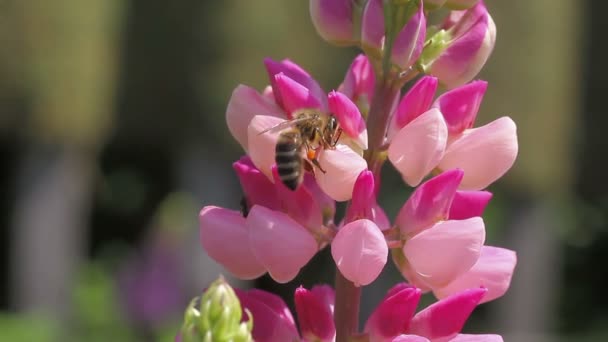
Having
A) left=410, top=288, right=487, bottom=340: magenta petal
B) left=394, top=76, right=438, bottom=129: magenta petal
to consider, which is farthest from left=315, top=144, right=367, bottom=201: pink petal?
left=410, top=288, right=487, bottom=340: magenta petal

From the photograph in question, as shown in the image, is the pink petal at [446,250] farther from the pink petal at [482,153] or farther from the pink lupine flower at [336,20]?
the pink lupine flower at [336,20]

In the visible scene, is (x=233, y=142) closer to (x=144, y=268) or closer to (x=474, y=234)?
(x=144, y=268)

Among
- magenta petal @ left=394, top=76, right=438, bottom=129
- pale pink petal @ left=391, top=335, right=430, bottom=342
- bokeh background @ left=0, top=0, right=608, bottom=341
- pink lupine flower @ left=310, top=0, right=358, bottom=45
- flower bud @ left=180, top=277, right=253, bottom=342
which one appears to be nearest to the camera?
flower bud @ left=180, top=277, right=253, bottom=342

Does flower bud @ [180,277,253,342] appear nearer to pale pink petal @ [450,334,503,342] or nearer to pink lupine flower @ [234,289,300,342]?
pink lupine flower @ [234,289,300,342]

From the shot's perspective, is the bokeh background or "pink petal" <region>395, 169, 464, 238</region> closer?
"pink petal" <region>395, 169, 464, 238</region>

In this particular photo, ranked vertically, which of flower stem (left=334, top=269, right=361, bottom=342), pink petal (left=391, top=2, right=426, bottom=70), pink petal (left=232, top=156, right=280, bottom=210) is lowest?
flower stem (left=334, top=269, right=361, bottom=342)

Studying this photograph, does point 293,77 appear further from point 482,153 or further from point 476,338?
point 476,338
